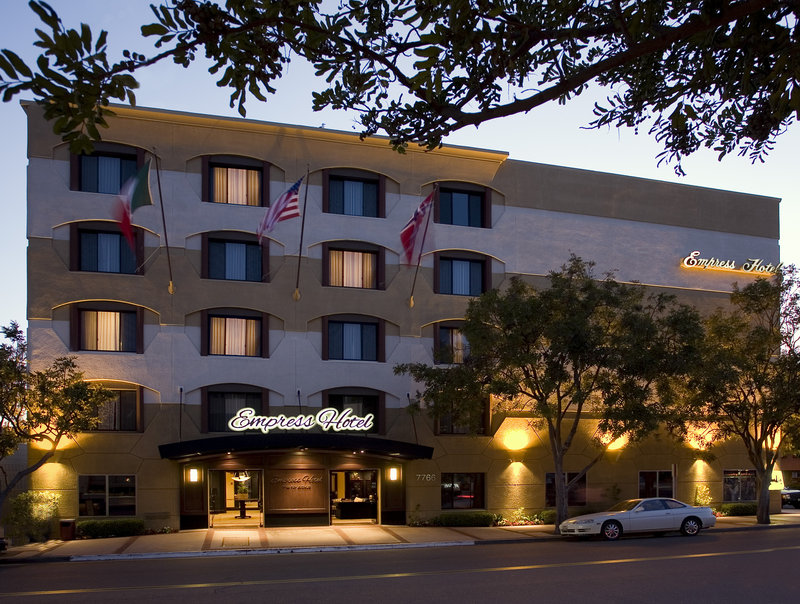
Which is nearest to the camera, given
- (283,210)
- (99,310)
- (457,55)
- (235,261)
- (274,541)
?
(457,55)

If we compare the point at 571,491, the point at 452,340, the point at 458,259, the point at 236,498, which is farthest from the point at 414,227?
the point at 571,491

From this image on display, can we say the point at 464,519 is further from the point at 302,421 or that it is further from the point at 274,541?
the point at 274,541

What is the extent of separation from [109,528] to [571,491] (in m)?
17.5

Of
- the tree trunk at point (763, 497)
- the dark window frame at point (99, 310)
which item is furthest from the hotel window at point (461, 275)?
the tree trunk at point (763, 497)

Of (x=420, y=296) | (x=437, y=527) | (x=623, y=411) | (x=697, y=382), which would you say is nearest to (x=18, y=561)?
(x=437, y=527)

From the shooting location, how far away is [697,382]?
93.5 feet

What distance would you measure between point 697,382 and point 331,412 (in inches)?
503

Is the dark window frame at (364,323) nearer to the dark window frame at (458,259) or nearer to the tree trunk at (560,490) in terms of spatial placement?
the dark window frame at (458,259)

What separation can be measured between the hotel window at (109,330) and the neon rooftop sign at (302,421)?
4.28m

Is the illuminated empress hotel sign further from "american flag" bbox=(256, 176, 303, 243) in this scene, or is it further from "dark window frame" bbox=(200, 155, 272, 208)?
"dark window frame" bbox=(200, 155, 272, 208)

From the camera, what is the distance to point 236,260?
97.9ft

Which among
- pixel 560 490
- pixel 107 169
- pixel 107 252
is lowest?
pixel 560 490

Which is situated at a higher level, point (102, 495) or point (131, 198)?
point (131, 198)

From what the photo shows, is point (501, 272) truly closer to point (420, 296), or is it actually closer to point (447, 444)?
point (420, 296)
